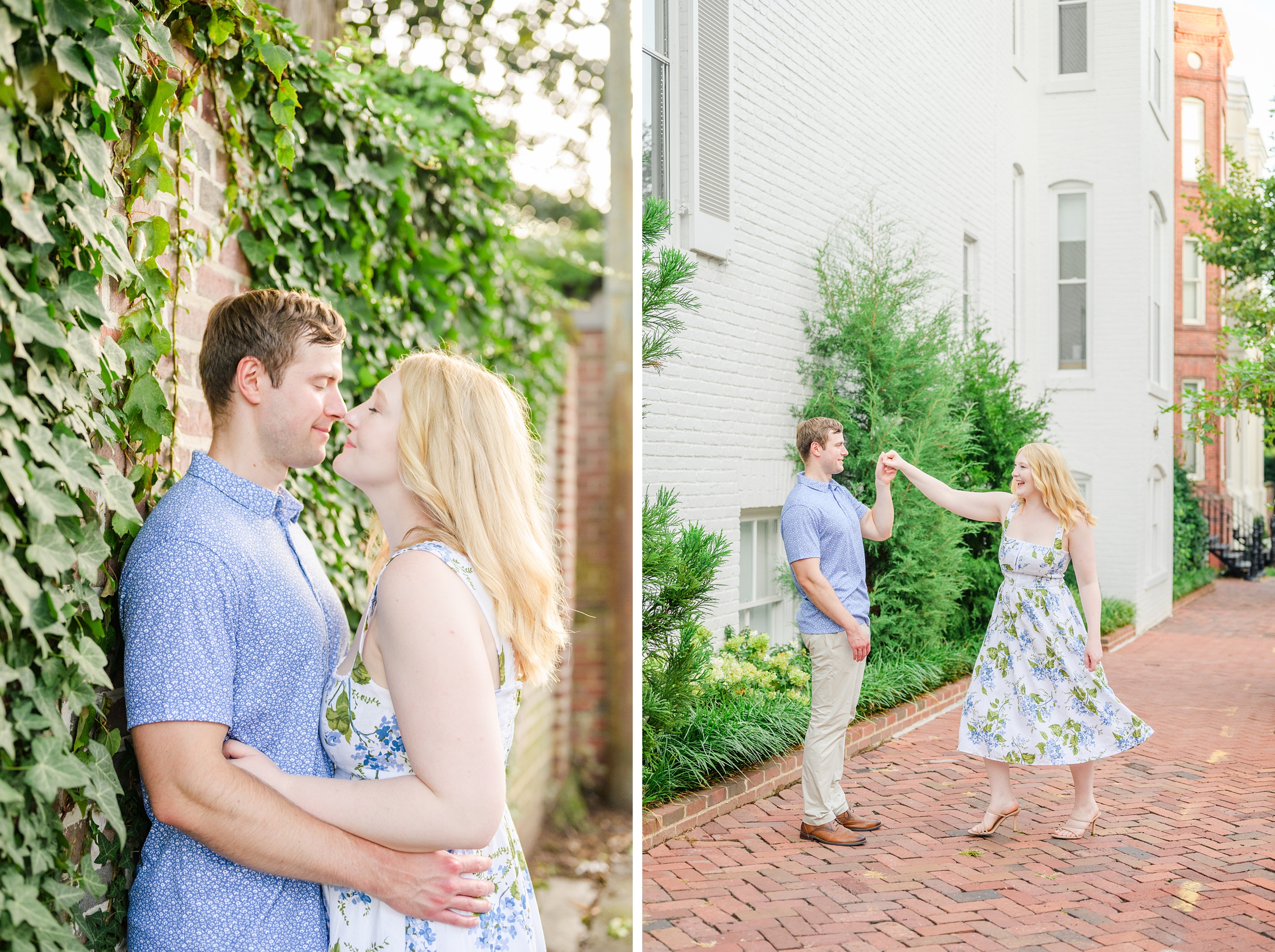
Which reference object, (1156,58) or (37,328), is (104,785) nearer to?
(37,328)

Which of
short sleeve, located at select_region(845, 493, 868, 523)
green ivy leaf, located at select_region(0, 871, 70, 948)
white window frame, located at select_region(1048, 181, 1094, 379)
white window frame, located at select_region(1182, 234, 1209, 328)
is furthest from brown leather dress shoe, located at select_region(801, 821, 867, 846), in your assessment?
white window frame, located at select_region(1182, 234, 1209, 328)

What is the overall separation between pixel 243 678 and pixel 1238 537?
665 inches

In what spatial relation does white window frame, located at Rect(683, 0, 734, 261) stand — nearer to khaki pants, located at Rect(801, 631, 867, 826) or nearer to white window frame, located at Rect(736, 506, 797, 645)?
white window frame, located at Rect(736, 506, 797, 645)

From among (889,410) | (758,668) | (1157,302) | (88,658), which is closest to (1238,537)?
(1157,302)

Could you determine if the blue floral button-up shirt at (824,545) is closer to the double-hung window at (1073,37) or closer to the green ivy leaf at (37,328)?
the green ivy leaf at (37,328)

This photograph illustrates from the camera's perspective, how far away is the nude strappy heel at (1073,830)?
5059 mm

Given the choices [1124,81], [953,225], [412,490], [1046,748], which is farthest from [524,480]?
[1124,81]

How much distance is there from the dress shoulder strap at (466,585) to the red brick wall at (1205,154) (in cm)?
954

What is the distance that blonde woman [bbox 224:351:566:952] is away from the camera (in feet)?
5.68

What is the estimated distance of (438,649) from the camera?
1720 mm

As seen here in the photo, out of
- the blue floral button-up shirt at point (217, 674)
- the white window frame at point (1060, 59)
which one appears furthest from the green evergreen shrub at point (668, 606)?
the white window frame at point (1060, 59)

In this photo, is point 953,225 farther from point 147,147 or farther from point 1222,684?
point 147,147

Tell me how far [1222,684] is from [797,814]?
5.08 meters

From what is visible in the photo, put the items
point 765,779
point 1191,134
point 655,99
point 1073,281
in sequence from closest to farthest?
point 765,779 < point 655,99 < point 1073,281 < point 1191,134
